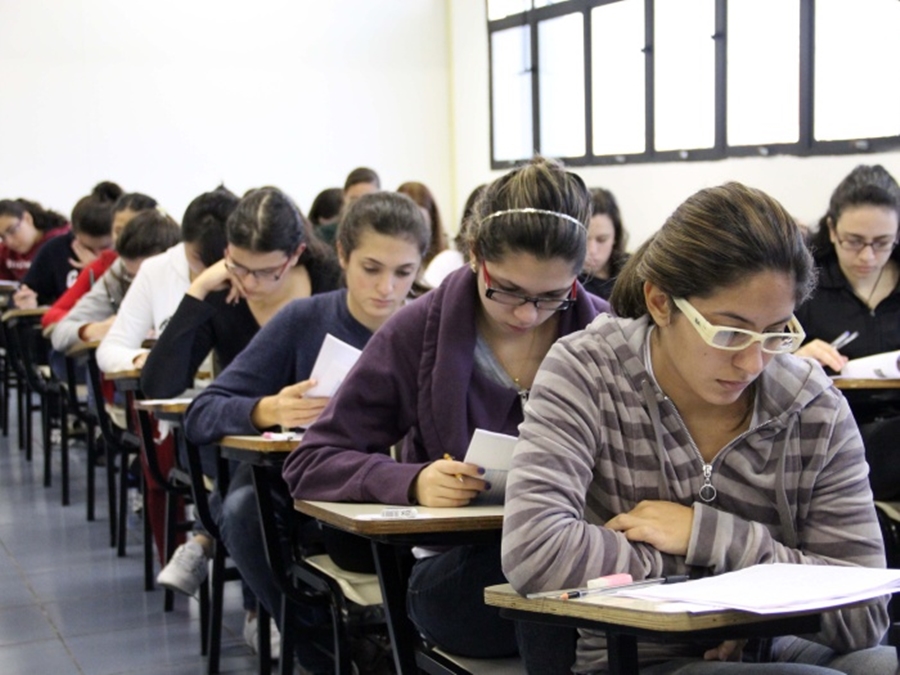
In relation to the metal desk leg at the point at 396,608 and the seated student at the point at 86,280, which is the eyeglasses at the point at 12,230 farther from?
the metal desk leg at the point at 396,608

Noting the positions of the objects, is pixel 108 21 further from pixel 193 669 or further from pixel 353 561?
pixel 353 561

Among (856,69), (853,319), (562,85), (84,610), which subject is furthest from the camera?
(562,85)

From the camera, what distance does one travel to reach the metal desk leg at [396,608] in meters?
2.04

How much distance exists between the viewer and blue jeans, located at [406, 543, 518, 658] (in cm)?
199

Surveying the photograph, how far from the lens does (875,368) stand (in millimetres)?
3227

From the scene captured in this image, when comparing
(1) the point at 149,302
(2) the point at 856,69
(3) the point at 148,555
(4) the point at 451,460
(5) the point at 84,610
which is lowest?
(5) the point at 84,610

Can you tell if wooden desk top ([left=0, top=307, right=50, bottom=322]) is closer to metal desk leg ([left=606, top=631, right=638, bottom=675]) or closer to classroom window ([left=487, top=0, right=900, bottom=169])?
classroom window ([left=487, top=0, right=900, bottom=169])

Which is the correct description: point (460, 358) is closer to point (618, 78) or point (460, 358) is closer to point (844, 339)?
point (844, 339)

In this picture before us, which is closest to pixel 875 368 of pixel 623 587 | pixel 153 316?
pixel 623 587

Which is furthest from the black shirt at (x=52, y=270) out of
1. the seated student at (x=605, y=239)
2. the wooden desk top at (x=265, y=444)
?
the wooden desk top at (x=265, y=444)

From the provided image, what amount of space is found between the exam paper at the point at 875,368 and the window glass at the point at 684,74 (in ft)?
12.9

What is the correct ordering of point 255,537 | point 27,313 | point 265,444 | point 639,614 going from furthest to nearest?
point 27,313 < point 255,537 < point 265,444 < point 639,614

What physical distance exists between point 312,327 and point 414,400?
718 mm

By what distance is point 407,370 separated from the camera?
2223mm
